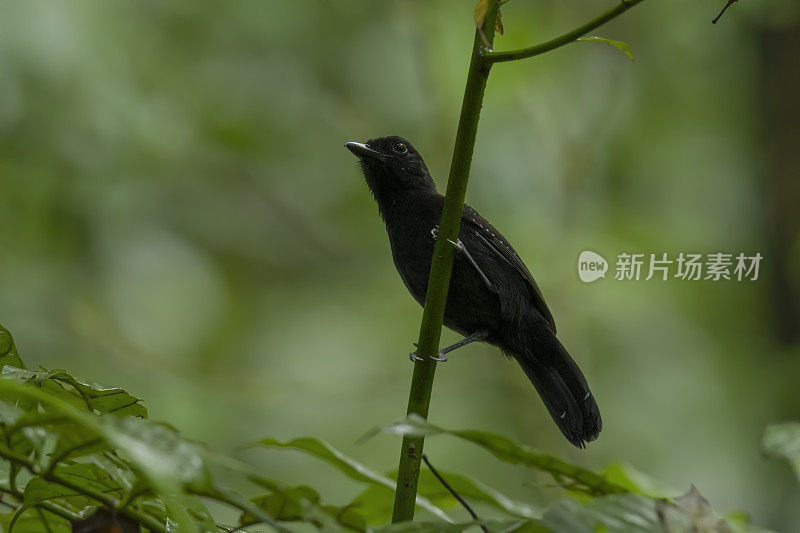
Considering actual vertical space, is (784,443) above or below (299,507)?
above

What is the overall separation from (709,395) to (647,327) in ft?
1.72

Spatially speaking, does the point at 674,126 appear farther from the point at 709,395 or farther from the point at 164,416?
the point at 164,416

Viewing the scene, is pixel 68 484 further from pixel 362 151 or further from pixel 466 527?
pixel 362 151

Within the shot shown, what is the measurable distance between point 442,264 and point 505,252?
52.3 inches

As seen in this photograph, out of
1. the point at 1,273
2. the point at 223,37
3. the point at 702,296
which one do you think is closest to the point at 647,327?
the point at 702,296

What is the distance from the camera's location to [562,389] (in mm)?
2014

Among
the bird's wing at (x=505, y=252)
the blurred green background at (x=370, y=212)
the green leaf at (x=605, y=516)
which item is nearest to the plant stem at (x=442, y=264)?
the green leaf at (x=605, y=516)

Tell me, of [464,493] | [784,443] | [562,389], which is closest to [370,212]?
[562,389]

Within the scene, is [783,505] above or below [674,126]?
below

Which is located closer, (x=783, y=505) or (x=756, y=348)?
(x=783, y=505)

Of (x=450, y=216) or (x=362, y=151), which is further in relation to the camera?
(x=362, y=151)

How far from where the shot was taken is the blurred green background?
398cm

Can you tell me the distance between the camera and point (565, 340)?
4207mm

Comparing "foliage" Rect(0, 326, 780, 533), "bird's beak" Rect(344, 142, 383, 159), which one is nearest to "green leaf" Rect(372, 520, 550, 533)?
"foliage" Rect(0, 326, 780, 533)
